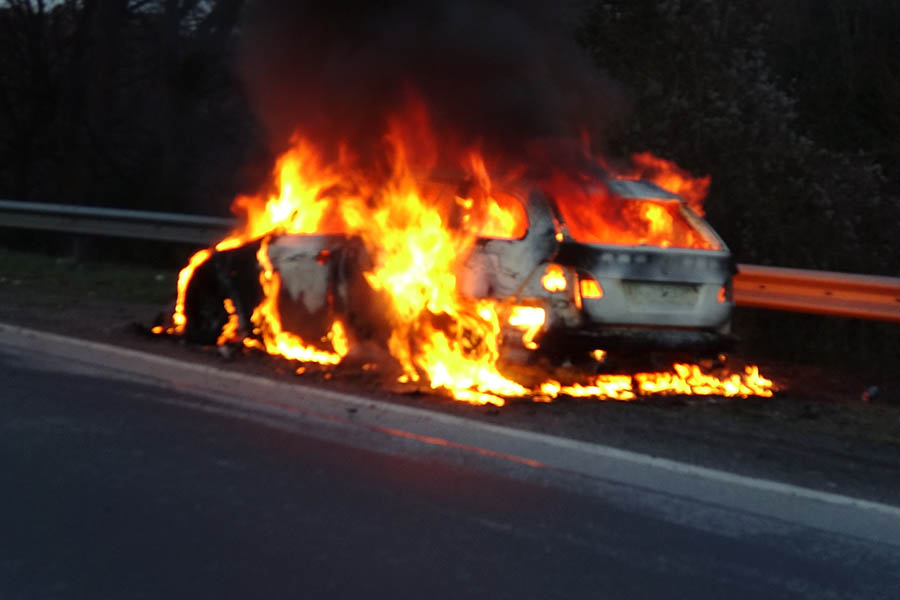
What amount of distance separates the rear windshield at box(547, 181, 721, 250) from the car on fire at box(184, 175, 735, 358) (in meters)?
0.01

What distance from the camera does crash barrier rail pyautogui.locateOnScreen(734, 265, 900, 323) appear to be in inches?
382

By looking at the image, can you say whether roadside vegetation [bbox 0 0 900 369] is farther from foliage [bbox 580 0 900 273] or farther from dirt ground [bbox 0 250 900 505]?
dirt ground [bbox 0 250 900 505]

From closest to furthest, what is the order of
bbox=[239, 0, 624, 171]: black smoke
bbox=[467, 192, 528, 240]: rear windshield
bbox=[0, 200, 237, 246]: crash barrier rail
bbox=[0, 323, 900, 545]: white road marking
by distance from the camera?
bbox=[0, 323, 900, 545]: white road marking → bbox=[467, 192, 528, 240]: rear windshield → bbox=[239, 0, 624, 171]: black smoke → bbox=[0, 200, 237, 246]: crash barrier rail

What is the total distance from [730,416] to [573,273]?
59.5 inches

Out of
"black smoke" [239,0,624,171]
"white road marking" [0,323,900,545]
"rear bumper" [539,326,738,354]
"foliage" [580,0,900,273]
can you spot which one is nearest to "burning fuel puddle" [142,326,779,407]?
"rear bumper" [539,326,738,354]

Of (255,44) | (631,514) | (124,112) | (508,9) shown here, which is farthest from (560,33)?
(124,112)

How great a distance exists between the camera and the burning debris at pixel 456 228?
8.45 metres

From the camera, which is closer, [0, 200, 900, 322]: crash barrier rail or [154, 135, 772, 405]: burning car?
[154, 135, 772, 405]: burning car

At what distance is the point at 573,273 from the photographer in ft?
27.3

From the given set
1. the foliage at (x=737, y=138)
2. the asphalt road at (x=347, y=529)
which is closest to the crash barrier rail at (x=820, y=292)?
the foliage at (x=737, y=138)

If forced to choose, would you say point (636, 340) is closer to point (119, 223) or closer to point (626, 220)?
point (626, 220)

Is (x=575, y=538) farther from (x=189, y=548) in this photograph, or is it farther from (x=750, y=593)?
(x=189, y=548)

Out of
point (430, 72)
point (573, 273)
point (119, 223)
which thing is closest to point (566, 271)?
point (573, 273)

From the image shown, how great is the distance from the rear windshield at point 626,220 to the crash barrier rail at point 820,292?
112 cm
